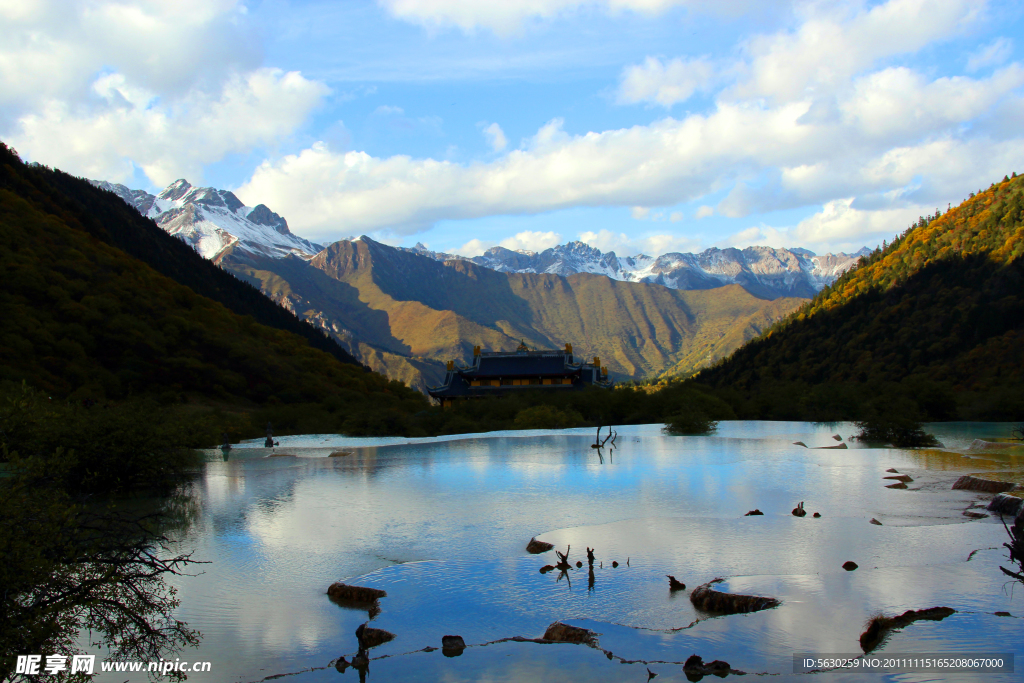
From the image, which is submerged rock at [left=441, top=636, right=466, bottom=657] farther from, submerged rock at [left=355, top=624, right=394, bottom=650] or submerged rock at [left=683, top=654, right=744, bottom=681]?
submerged rock at [left=683, top=654, right=744, bottom=681]

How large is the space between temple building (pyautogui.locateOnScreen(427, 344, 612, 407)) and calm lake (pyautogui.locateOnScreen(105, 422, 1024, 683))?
144 feet

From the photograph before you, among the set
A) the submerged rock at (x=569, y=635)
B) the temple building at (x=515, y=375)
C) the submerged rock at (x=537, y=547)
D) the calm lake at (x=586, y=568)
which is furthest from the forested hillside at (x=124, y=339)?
the submerged rock at (x=569, y=635)

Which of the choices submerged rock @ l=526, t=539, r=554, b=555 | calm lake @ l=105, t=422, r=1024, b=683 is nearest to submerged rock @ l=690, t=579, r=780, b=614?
calm lake @ l=105, t=422, r=1024, b=683

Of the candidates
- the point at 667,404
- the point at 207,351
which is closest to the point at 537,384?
the point at 667,404

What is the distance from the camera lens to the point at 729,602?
10875 millimetres

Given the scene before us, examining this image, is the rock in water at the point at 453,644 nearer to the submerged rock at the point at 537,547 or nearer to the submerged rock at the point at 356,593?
the submerged rock at the point at 356,593

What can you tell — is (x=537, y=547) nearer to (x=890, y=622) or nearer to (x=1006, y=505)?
(x=890, y=622)

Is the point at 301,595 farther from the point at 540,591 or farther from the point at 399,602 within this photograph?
the point at 540,591

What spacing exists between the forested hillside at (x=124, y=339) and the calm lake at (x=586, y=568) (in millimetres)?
30306

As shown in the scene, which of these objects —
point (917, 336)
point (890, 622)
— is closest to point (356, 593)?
point (890, 622)

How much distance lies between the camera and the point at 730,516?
17.8 metres

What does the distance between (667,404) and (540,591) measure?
4610 centimetres

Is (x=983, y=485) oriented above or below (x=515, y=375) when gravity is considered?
below

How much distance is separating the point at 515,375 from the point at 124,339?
36125mm
